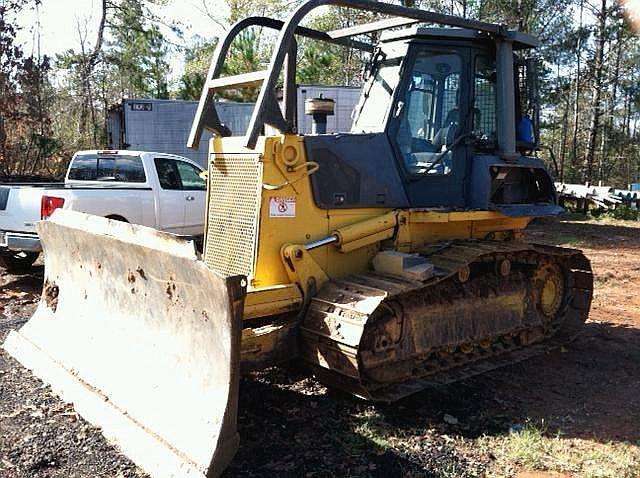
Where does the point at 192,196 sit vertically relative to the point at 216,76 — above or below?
below

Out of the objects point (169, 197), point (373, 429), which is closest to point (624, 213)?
point (169, 197)

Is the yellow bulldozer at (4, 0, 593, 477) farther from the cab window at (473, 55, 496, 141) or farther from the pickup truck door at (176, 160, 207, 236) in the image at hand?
the pickup truck door at (176, 160, 207, 236)

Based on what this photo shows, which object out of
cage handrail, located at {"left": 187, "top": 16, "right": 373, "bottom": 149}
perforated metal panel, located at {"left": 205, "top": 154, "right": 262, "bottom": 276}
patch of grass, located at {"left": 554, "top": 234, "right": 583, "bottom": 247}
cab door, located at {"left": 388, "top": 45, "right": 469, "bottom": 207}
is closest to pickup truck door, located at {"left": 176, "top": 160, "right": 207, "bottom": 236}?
cage handrail, located at {"left": 187, "top": 16, "right": 373, "bottom": 149}

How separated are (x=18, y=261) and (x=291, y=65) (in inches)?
263

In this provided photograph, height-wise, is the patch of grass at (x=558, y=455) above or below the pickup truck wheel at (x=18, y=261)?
below

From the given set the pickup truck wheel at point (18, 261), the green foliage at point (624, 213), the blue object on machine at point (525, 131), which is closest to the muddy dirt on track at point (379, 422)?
the blue object on machine at point (525, 131)

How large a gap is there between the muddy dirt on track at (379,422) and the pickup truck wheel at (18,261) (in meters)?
4.11

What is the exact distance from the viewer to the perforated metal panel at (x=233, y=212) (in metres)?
4.96

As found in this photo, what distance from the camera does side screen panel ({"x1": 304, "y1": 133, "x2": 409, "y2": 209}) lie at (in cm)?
511

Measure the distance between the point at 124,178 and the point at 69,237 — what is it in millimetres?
5063

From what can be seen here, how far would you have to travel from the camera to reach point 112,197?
31.6 feet

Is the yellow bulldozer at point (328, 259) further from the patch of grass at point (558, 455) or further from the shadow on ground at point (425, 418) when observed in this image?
the patch of grass at point (558, 455)

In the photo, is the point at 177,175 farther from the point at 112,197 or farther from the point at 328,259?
the point at 328,259

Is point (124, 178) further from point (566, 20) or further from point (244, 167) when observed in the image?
point (566, 20)
